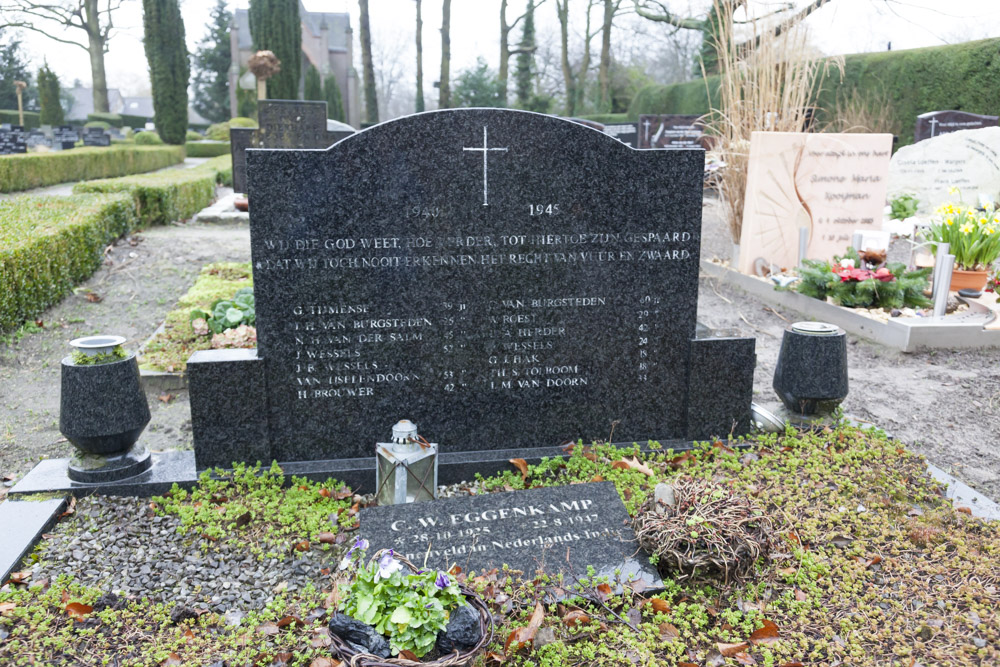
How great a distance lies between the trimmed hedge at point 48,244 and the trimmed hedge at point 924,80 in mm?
9708

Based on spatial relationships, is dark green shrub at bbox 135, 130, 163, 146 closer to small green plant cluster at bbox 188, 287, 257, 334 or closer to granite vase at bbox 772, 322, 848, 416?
small green plant cluster at bbox 188, 287, 257, 334

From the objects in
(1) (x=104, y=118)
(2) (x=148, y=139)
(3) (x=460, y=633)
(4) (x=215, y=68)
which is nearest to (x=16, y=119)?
(1) (x=104, y=118)

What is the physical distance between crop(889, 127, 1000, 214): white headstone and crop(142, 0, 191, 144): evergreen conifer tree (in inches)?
991

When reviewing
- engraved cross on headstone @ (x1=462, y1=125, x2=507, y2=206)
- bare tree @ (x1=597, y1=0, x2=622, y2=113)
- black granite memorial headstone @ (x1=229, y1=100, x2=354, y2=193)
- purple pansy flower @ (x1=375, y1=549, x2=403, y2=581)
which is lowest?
purple pansy flower @ (x1=375, y1=549, x2=403, y2=581)

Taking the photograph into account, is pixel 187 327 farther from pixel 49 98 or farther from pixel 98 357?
pixel 49 98

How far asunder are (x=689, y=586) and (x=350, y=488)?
5.55 feet

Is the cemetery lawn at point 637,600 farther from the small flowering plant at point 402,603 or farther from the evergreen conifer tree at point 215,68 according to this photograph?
the evergreen conifer tree at point 215,68

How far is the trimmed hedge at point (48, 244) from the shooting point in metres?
6.31

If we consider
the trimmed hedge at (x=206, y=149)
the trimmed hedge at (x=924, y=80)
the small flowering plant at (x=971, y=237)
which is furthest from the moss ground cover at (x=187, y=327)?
the trimmed hedge at (x=206, y=149)

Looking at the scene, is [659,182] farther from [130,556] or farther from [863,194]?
[863,194]

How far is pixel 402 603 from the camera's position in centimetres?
211

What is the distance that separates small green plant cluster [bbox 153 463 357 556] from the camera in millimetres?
3201

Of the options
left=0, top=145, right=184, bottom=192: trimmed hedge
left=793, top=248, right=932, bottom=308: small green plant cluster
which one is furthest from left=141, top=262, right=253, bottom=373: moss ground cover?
left=0, top=145, right=184, bottom=192: trimmed hedge

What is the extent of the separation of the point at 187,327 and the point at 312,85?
3301cm
